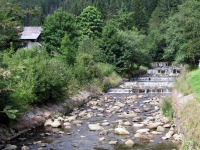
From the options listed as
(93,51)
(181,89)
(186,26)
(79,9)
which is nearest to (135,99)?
(181,89)

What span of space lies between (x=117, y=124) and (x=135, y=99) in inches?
315

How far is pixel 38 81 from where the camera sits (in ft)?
55.4

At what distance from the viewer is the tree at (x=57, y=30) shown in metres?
38.0

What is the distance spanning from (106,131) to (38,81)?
5654 millimetres

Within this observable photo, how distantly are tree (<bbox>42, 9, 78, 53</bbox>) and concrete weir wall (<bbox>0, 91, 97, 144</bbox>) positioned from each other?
17003mm

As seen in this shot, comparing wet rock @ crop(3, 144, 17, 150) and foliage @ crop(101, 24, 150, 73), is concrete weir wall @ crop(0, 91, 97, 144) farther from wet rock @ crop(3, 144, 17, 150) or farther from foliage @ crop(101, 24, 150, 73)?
foliage @ crop(101, 24, 150, 73)

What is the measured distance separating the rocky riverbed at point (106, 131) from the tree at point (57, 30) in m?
19.5

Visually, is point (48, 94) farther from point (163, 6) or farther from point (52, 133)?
point (163, 6)

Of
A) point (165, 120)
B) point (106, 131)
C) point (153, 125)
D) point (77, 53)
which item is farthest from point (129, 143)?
point (77, 53)

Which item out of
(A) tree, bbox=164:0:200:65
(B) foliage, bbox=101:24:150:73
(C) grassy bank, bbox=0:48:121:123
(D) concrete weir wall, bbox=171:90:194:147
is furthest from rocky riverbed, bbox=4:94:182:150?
(B) foliage, bbox=101:24:150:73

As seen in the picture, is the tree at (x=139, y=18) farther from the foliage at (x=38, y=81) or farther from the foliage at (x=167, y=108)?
the foliage at (x=167, y=108)

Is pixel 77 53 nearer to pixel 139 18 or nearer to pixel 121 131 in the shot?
pixel 121 131

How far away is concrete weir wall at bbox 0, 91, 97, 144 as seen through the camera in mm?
13148

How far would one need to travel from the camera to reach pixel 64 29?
3934cm
